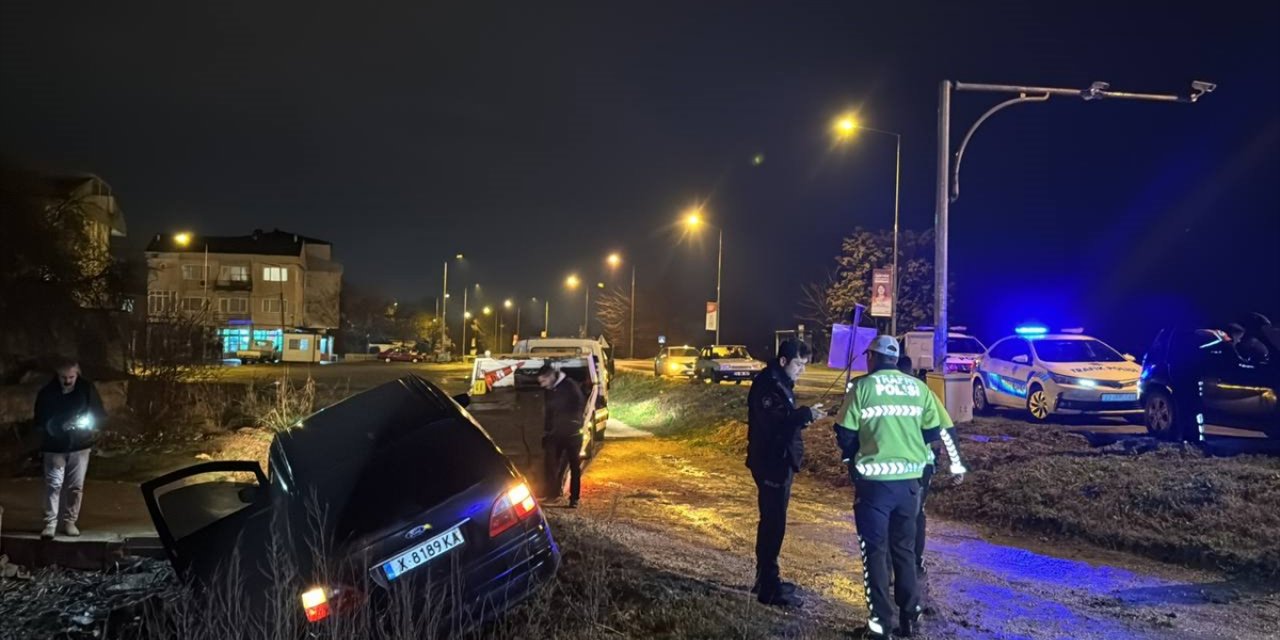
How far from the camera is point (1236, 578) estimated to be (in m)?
6.92

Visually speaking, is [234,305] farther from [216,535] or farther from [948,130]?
[216,535]

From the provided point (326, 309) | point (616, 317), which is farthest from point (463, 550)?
point (326, 309)

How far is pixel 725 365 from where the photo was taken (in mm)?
31141

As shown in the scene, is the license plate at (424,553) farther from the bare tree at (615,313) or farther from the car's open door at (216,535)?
the bare tree at (615,313)

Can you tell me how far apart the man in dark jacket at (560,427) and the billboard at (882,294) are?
22.7 ft

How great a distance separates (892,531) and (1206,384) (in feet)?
27.1

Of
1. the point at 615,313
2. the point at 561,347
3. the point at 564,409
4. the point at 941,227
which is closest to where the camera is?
the point at 564,409

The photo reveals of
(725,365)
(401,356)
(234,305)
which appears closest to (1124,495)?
(725,365)

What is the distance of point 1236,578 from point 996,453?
416 centimetres

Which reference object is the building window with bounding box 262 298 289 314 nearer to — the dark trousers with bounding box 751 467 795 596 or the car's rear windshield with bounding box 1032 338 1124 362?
the car's rear windshield with bounding box 1032 338 1124 362

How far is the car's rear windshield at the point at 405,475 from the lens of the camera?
4.34 metres

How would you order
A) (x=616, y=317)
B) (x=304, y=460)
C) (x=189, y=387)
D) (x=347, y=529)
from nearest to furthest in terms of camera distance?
(x=347, y=529) < (x=304, y=460) < (x=189, y=387) < (x=616, y=317)

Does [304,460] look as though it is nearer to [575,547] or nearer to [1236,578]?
[575,547]

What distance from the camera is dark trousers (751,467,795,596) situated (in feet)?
18.8
